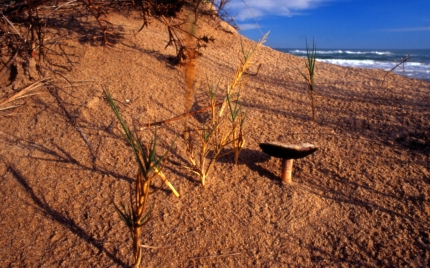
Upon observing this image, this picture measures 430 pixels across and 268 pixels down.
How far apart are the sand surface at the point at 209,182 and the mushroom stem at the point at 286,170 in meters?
0.06

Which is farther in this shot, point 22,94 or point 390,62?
point 390,62

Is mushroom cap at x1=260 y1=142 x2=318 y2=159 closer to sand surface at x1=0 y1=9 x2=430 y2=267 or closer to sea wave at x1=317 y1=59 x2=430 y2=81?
sand surface at x1=0 y1=9 x2=430 y2=267

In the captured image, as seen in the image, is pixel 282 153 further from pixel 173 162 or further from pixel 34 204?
pixel 34 204

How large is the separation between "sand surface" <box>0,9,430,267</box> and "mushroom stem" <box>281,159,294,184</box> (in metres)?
0.06

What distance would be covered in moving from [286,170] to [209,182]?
44cm

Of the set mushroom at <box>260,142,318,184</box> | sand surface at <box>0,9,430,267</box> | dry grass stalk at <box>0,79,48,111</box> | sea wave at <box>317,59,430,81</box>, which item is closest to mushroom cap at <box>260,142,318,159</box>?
mushroom at <box>260,142,318,184</box>

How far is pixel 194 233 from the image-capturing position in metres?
1.51

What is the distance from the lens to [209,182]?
185 cm

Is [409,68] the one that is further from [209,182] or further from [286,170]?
[209,182]

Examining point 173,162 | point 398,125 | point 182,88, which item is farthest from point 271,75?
point 173,162

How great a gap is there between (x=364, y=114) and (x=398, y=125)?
295 mm

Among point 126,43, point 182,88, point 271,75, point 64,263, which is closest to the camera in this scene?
point 64,263

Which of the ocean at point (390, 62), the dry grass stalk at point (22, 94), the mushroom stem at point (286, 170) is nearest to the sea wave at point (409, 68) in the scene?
the ocean at point (390, 62)

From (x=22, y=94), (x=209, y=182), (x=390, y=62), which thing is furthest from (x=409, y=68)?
(x=22, y=94)
